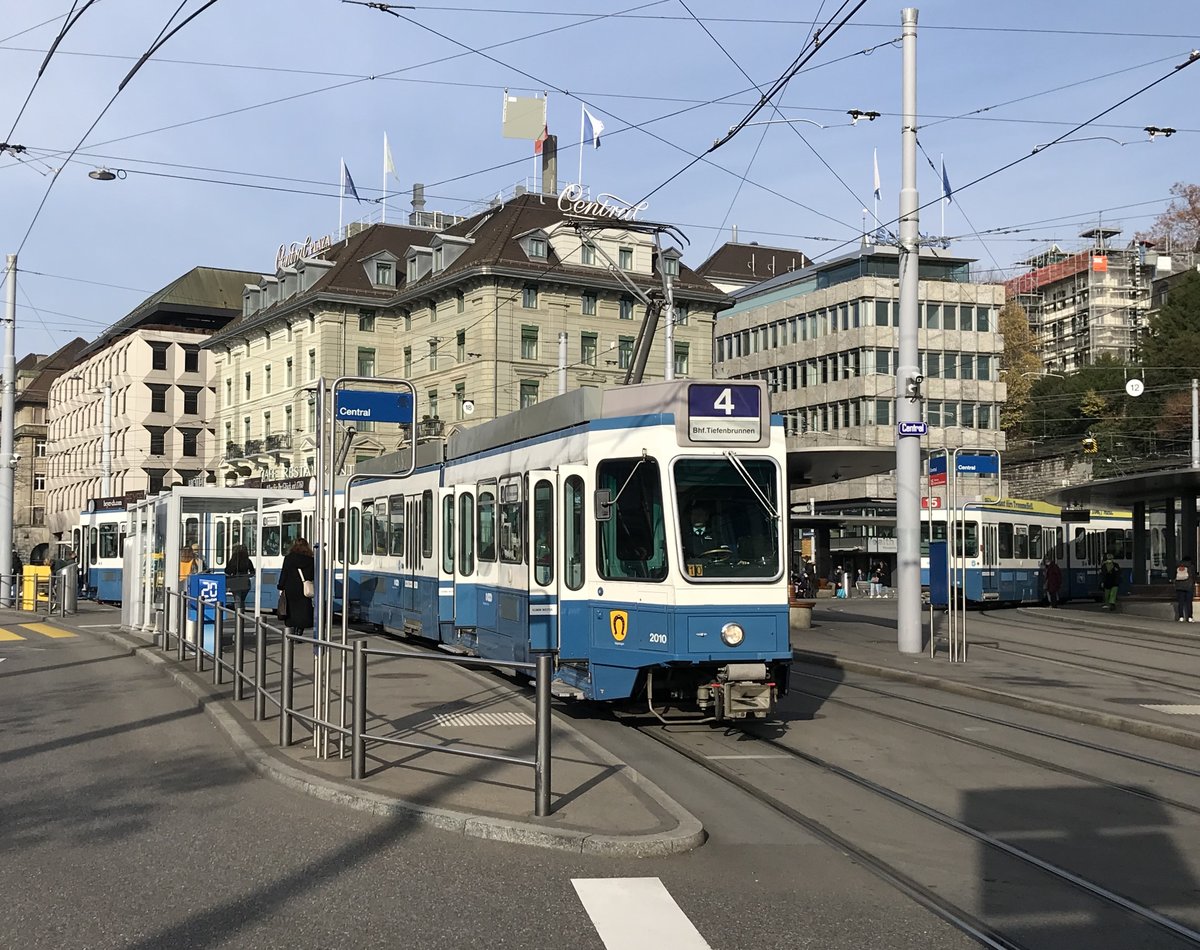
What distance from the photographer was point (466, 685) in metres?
15.1

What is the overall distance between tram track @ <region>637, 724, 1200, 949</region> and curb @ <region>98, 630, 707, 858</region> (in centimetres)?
93

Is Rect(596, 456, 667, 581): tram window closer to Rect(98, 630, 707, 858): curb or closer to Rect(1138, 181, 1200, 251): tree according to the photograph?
Rect(98, 630, 707, 858): curb

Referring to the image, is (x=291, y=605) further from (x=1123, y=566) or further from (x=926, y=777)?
(x=1123, y=566)

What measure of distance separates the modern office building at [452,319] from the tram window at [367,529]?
32828 mm

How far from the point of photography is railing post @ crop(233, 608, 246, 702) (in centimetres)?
1337

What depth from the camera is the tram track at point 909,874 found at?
660 cm

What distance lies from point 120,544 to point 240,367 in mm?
40095

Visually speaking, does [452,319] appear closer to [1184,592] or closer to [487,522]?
[1184,592]

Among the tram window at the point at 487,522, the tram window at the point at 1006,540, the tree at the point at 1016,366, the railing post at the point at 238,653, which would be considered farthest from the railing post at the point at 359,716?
the tree at the point at 1016,366

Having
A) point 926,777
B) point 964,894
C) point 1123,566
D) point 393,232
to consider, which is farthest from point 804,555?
point 964,894

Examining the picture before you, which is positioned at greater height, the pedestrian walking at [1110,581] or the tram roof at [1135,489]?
the tram roof at [1135,489]

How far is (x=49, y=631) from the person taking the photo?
87.4ft

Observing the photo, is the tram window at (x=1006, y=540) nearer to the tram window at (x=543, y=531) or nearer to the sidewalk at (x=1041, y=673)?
the sidewalk at (x=1041, y=673)

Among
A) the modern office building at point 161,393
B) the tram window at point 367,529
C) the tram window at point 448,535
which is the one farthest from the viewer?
the modern office building at point 161,393
